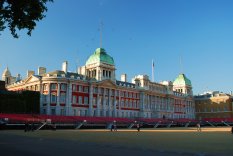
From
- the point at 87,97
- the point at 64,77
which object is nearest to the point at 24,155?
the point at 64,77

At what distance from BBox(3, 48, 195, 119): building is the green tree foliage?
198cm

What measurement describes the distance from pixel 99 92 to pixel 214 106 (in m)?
68.6

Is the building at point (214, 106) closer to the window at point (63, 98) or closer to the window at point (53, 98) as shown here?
the window at point (63, 98)

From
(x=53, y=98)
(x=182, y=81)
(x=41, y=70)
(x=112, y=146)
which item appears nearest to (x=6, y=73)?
(x=41, y=70)

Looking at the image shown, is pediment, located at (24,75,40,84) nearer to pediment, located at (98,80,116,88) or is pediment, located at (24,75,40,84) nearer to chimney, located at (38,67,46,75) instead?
chimney, located at (38,67,46,75)

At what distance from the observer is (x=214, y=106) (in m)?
138

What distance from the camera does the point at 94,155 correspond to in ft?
56.6

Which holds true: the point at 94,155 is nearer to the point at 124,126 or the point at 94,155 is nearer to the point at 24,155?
the point at 24,155

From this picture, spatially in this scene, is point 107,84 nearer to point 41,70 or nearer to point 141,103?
point 141,103

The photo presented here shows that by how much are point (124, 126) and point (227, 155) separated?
2491 inches

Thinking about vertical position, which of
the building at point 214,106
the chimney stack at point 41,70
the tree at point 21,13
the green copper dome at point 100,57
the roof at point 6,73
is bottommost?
the building at point 214,106

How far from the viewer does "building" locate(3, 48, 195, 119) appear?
83250 millimetres

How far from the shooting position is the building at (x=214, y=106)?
5281 inches

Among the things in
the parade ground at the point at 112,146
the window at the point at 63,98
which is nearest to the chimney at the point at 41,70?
the window at the point at 63,98
